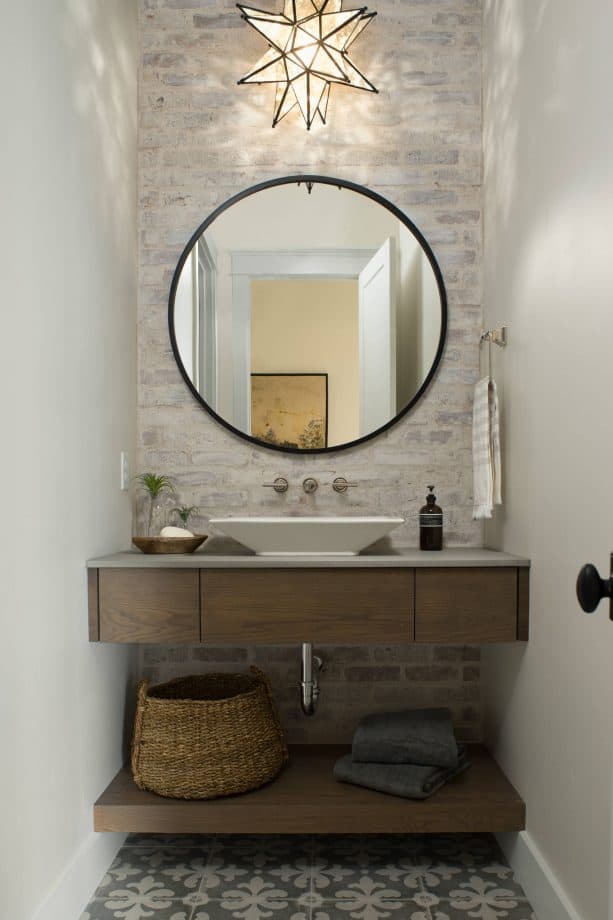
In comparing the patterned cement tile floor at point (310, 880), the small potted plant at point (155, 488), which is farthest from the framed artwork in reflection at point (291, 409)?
the patterned cement tile floor at point (310, 880)

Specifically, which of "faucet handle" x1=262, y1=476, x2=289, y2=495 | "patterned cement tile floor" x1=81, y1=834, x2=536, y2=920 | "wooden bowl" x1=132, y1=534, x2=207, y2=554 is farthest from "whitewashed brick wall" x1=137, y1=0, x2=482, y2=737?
"patterned cement tile floor" x1=81, y1=834, x2=536, y2=920

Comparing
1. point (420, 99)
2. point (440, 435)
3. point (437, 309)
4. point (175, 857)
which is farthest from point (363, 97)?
point (175, 857)

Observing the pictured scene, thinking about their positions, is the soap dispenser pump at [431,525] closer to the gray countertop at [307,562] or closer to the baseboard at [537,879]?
the gray countertop at [307,562]

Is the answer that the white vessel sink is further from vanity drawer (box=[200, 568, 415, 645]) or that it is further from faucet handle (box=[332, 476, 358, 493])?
faucet handle (box=[332, 476, 358, 493])

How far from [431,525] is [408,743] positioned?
26.6 inches

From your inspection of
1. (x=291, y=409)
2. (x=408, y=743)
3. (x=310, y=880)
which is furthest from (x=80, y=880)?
(x=291, y=409)

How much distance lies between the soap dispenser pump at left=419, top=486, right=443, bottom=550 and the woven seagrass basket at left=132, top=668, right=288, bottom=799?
749 millimetres

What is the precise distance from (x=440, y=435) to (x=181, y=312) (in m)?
1.01

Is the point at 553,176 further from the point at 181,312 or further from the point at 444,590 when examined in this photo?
the point at 181,312

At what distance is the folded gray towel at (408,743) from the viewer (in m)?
2.34

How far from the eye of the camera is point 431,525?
8.41 ft

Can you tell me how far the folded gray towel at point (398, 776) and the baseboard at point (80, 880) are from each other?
2.30 ft

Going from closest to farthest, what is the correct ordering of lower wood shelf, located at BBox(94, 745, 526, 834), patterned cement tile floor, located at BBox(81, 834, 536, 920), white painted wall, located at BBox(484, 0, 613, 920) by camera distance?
white painted wall, located at BBox(484, 0, 613, 920), patterned cement tile floor, located at BBox(81, 834, 536, 920), lower wood shelf, located at BBox(94, 745, 526, 834)

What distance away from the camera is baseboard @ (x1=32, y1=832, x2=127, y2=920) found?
1.85 meters
